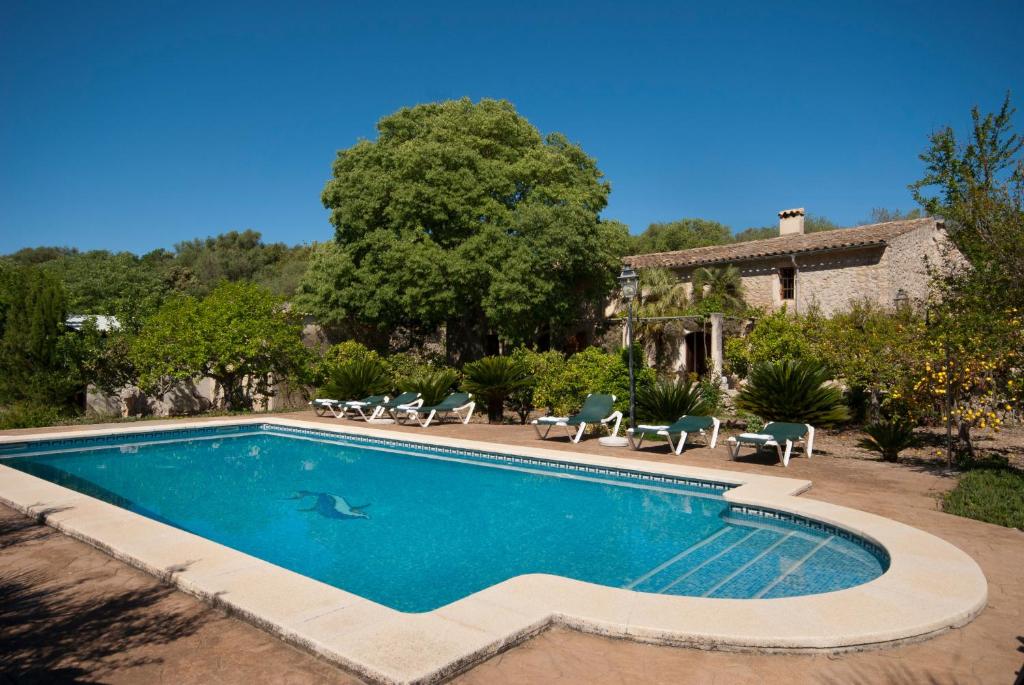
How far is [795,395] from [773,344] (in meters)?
5.65

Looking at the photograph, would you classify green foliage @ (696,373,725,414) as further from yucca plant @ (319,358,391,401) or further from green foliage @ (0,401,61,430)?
green foliage @ (0,401,61,430)

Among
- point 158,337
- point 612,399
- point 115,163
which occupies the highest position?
point 115,163

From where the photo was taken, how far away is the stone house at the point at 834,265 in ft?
69.1

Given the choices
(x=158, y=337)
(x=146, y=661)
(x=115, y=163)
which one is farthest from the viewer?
(x=115, y=163)

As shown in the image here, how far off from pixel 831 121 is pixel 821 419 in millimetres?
18351

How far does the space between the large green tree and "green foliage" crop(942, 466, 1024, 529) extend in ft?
41.2

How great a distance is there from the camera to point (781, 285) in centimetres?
2348

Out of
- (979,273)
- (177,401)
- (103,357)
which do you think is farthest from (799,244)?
(103,357)

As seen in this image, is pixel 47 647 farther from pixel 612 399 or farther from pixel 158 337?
pixel 158 337

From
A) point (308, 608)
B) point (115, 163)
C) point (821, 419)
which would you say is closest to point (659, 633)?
point (308, 608)

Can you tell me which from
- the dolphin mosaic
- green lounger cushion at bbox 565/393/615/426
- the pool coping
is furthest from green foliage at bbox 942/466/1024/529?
the dolphin mosaic

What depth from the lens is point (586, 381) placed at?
592 inches

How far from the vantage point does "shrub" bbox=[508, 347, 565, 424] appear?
15812 mm

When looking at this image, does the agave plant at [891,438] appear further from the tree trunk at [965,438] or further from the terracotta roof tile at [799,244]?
the terracotta roof tile at [799,244]
